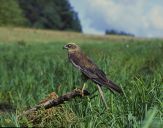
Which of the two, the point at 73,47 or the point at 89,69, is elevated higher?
the point at 73,47

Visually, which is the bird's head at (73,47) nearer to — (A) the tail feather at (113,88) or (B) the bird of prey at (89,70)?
(B) the bird of prey at (89,70)

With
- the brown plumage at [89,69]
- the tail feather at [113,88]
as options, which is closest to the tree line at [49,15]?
the brown plumage at [89,69]

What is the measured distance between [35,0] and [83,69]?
306 ft

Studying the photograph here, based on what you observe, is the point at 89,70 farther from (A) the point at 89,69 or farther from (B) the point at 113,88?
(B) the point at 113,88

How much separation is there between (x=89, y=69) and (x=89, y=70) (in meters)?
0.01

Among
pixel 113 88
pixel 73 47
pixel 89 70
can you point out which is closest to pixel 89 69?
pixel 89 70

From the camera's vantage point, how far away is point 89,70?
6.66 meters

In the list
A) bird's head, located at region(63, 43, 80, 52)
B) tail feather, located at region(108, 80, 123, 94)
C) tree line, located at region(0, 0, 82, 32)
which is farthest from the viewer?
tree line, located at region(0, 0, 82, 32)

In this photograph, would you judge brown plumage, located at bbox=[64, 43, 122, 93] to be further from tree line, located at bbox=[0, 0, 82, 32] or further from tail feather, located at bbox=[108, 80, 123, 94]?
tree line, located at bbox=[0, 0, 82, 32]

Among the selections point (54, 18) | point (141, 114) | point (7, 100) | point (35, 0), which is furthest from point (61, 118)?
point (35, 0)

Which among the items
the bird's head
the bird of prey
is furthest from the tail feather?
the bird's head

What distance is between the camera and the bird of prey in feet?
21.1

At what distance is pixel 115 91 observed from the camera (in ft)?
21.2

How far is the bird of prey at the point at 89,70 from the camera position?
6.44 m
